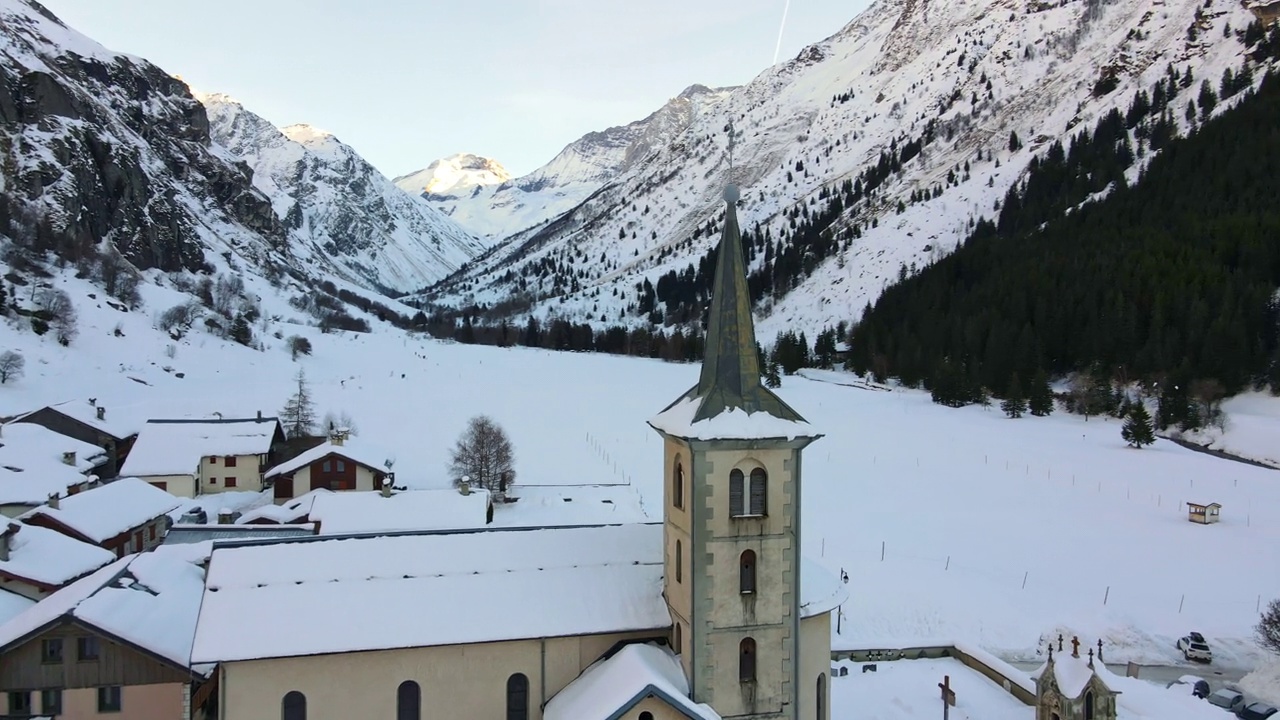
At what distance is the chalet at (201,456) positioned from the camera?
56.5 meters

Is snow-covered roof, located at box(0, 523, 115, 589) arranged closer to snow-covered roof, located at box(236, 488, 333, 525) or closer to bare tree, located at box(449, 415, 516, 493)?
snow-covered roof, located at box(236, 488, 333, 525)

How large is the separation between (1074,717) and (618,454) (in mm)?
50307

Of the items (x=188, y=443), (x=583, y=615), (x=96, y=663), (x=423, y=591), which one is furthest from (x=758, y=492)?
(x=188, y=443)

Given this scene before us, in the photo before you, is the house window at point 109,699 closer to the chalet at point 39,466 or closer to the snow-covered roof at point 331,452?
the chalet at point 39,466

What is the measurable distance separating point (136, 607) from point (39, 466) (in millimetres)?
34216

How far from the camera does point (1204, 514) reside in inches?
1861

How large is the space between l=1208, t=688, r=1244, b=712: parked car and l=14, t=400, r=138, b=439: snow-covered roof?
76.6 m

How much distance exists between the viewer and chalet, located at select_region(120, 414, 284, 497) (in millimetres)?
56469

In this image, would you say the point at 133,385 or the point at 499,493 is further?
the point at 133,385

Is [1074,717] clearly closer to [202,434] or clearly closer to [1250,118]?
[202,434]

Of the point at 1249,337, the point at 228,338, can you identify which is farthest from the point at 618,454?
the point at 228,338

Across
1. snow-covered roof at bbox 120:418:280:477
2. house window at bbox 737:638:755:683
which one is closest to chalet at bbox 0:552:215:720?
house window at bbox 737:638:755:683

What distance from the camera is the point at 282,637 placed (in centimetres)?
1898

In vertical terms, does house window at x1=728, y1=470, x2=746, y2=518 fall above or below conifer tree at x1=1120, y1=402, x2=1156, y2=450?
above
